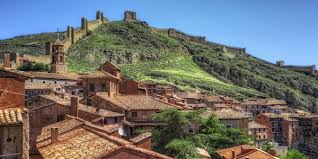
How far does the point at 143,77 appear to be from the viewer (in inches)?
5020

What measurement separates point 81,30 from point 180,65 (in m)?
33.2

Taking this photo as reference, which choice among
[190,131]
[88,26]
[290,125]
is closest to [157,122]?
[190,131]

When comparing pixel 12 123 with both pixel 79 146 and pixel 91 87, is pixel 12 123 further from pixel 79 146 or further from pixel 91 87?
pixel 91 87

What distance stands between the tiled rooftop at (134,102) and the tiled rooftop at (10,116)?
31198mm

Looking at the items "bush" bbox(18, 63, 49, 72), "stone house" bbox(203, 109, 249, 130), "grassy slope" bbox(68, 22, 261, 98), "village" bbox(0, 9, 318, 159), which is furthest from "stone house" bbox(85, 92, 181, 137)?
"grassy slope" bbox(68, 22, 261, 98)

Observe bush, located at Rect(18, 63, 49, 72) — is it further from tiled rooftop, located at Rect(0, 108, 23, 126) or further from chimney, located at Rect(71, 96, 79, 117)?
tiled rooftop, located at Rect(0, 108, 23, 126)

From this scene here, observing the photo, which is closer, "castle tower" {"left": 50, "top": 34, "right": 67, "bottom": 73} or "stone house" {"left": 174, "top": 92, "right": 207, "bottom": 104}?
"stone house" {"left": 174, "top": 92, "right": 207, "bottom": 104}

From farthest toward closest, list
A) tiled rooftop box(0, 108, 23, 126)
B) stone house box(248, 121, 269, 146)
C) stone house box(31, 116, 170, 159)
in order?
stone house box(248, 121, 269, 146) < stone house box(31, 116, 170, 159) < tiled rooftop box(0, 108, 23, 126)

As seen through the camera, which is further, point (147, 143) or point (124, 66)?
point (124, 66)

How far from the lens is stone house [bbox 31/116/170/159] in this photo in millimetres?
20531

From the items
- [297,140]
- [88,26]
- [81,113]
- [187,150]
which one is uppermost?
[88,26]

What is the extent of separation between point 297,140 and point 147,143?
9843 cm

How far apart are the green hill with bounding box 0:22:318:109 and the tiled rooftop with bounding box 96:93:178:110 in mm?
70806

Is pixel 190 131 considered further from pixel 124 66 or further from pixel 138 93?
pixel 124 66
